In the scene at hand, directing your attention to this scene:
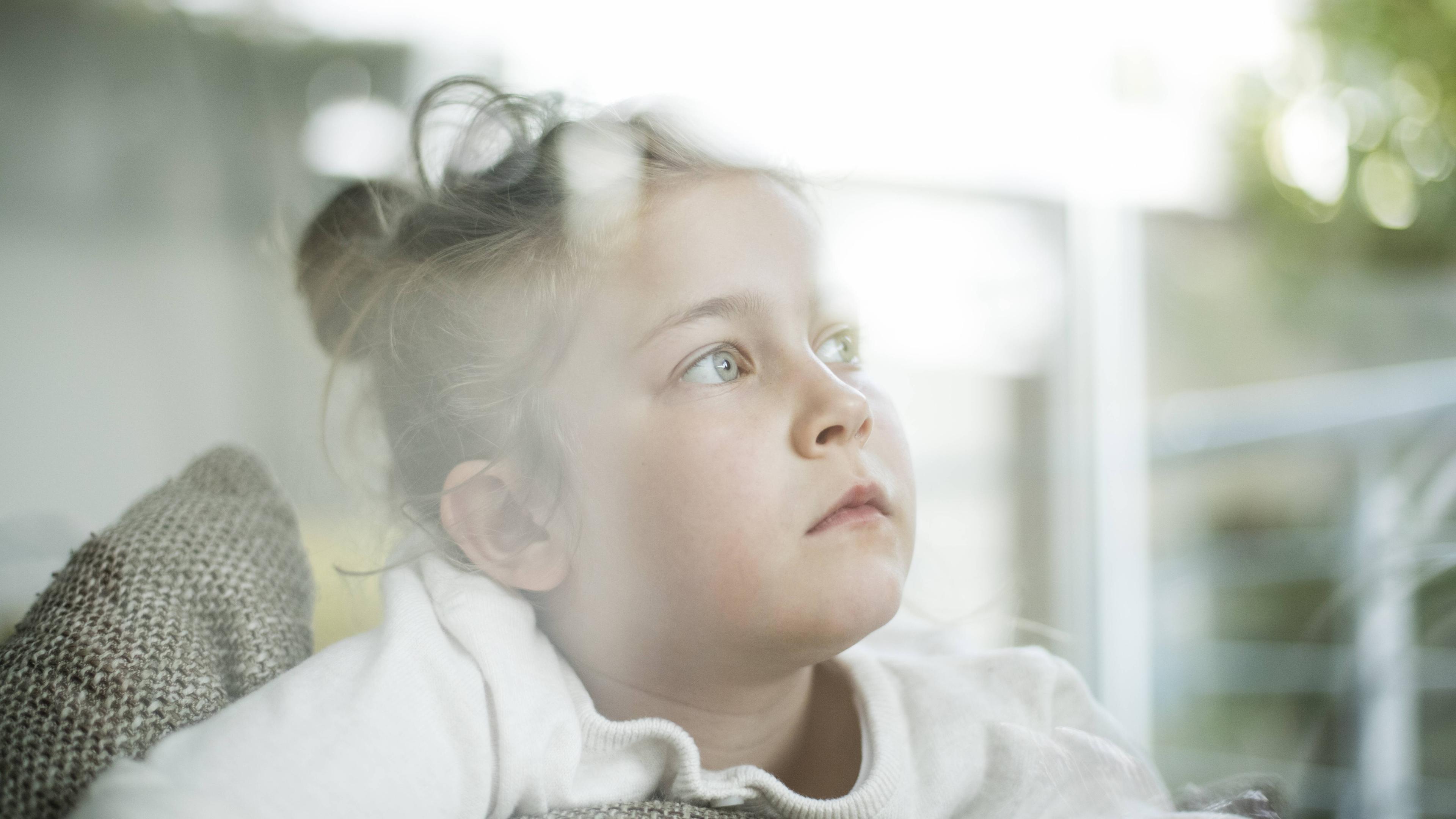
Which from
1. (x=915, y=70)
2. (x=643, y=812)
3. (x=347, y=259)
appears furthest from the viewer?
(x=915, y=70)

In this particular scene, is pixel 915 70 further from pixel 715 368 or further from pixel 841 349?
pixel 715 368

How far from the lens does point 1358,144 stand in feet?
2.98

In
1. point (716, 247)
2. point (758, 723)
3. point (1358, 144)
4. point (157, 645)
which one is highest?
point (1358, 144)

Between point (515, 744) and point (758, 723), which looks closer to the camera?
point (515, 744)

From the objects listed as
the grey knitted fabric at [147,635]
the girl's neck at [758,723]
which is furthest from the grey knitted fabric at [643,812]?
the grey knitted fabric at [147,635]

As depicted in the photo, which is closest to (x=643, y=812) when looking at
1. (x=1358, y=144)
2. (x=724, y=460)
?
(x=724, y=460)

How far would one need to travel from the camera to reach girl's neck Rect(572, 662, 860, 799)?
609mm

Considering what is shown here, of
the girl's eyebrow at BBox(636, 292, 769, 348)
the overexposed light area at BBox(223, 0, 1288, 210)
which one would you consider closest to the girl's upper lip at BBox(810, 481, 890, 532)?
the girl's eyebrow at BBox(636, 292, 769, 348)

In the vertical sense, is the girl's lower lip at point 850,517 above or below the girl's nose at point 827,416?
below

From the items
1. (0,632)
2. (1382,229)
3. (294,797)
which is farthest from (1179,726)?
(0,632)

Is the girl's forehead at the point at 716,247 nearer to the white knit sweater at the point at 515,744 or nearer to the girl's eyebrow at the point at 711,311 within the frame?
the girl's eyebrow at the point at 711,311

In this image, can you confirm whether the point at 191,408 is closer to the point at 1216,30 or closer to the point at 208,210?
the point at 208,210

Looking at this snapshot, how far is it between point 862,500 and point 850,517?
2 cm

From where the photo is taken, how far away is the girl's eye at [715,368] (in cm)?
55
